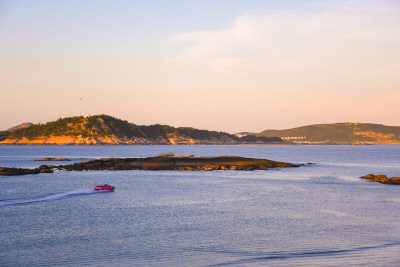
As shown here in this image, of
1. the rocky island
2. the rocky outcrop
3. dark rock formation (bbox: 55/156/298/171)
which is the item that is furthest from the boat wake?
the rocky outcrop

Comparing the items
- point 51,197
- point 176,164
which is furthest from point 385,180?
point 51,197

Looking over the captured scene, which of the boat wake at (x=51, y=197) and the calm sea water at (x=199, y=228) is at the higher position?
the calm sea water at (x=199, y=228)

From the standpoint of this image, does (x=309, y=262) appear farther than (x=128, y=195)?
No

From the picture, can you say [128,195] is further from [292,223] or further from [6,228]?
[292,223]

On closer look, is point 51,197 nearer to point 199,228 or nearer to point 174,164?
point 199,228

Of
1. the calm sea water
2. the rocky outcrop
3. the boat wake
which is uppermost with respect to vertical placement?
the rocky outcrop

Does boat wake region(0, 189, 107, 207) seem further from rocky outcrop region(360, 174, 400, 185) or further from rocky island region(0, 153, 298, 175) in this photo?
rocky outcrop region(360, 174, 400, 185)

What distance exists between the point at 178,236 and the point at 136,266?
590 centimetres

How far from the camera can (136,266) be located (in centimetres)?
1714

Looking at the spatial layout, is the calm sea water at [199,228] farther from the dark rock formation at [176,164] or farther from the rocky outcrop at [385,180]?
the dark rock formation at [176,164]

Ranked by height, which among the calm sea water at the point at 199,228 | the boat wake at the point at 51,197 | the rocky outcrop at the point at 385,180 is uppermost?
the rocky outcrop at the point at 385,180

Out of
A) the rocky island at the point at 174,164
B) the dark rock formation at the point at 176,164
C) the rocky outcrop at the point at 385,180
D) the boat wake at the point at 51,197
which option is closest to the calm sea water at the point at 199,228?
the boat wake at the point at 51,197

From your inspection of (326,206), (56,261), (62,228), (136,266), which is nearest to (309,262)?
(136,266)

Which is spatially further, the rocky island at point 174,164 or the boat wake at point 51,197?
the rocky island at point 174,164
